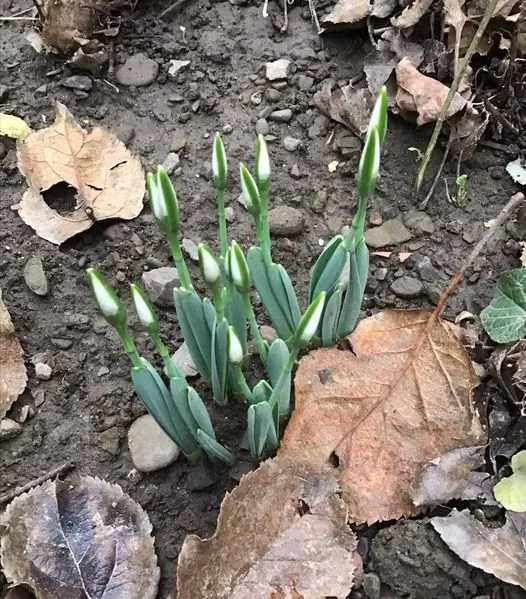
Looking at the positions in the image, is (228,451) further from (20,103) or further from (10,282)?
(20,103)

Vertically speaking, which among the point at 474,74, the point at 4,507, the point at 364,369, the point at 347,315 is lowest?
the point at 4,507

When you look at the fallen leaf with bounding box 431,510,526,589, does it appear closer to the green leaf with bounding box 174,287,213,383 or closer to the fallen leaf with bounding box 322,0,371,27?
the green leaf with bounding box 174,287,213,383

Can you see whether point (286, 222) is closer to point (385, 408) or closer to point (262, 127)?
point (262, 127)

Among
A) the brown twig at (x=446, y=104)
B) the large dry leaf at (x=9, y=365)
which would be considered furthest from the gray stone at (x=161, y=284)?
the brown twig at (x=446, y=104)

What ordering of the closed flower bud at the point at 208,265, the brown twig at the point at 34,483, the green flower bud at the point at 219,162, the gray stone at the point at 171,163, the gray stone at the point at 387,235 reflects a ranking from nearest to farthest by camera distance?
the closed flower bud at the point at 208,265, the green flower bud at the point at 219,162, the brown twig at the point at 34,483, the gray stone at the point at 387,235, the gray stone at the point at 171,163

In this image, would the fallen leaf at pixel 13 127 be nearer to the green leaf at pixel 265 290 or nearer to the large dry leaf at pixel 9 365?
the large dry leaf at pixel 9 365

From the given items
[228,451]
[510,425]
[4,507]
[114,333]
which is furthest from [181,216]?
[510,425]

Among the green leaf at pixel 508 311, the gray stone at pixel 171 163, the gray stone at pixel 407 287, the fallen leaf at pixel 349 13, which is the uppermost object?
the fallen leaf at pixel 349 13
